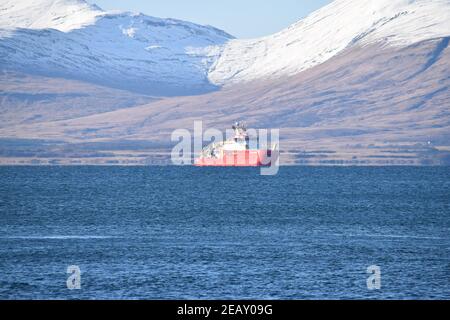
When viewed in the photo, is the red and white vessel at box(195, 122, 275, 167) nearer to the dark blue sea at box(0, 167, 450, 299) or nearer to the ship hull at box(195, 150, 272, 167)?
the ship hull at box(195, 150, 272, 167)

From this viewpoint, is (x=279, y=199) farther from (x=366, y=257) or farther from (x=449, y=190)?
(x=366, y=257)

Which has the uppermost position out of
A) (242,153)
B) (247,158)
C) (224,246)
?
(242,153)

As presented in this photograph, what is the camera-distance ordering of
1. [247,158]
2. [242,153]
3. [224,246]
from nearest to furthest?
[224,246] → [242,153] → [247,158]

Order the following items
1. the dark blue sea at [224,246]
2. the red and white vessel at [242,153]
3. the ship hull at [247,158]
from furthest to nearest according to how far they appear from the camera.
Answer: the ship hull at [247,158] → the red and white vessel at [242,153] → the dark blue sea at [224,246]

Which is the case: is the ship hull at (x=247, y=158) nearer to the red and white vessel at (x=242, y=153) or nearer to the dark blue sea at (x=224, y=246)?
the red and white vessel at (x=242, y=153)

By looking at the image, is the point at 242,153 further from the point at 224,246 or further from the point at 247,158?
the point at 224,246

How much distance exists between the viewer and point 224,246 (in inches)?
2201

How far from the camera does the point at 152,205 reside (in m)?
89.2

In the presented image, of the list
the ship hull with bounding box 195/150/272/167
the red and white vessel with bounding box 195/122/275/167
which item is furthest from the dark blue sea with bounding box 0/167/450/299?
the ship hull with bounding box 195/150/272/167

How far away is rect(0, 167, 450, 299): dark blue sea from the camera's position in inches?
1650

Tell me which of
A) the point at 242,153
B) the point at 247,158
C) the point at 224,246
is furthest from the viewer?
the point at 247,158

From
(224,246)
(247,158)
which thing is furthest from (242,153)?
(224,246)

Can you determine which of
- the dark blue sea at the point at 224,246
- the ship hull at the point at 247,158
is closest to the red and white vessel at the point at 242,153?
the ship hull at the point at 247,158

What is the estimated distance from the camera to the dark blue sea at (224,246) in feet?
137
